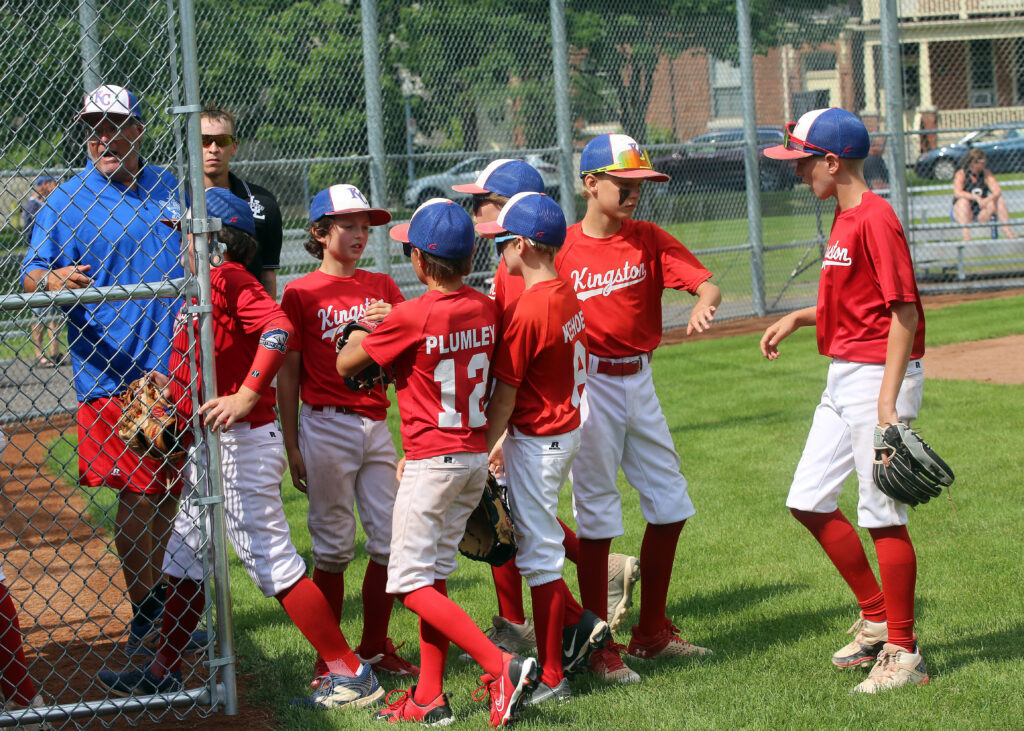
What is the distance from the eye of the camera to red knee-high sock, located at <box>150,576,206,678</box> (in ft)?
12.6

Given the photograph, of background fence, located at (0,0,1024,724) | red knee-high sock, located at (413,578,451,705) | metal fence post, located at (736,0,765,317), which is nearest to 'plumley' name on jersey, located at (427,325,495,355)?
red knee-high sock, located at (413,578,451,705)

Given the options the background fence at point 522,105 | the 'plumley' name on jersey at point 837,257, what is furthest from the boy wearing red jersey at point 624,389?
the background fence at point 522,105

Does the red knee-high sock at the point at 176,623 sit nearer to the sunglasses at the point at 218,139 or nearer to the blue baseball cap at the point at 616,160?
the sunglasses at the point at 218,139

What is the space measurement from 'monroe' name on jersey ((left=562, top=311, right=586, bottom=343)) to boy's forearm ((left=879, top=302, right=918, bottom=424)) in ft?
3.54

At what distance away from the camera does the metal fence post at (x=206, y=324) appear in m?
3.41

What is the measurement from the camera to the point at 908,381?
12.4 feet

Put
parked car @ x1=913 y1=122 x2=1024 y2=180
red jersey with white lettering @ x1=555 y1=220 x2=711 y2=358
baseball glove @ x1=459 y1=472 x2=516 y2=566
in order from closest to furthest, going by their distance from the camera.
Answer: baseball glove @ x1=459 y1=472 x2=516 y2=566 < red jersey with white lettering @ x1=555 y1=220 x2=711 y2=358 < parked car @ x1=913 y1=122 x2=1024 y2=180

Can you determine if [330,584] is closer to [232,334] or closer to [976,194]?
[232,334]

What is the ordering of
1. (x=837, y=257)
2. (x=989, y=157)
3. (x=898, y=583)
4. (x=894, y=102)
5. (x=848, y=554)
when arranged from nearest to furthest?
1. (x=898, y=583)
2. (x=837, y=257)
3. (x=848, y=554)
4. (x=894, y=102)
5. (x=989, y=157)

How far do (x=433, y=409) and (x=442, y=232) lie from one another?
617mm

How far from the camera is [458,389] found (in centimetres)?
363

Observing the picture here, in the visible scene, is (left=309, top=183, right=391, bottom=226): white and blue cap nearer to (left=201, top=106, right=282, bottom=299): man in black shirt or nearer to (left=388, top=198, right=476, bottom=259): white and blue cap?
(left=388, top=198, right=476, bottom=259): white and blue cap

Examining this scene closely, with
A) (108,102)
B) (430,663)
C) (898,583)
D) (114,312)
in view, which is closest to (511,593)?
(430,663)

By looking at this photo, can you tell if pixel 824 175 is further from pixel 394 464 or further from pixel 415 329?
pixel 394 464
